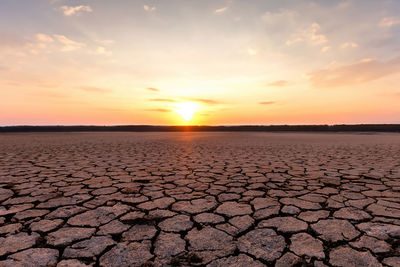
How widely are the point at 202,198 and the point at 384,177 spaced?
2.27 meters

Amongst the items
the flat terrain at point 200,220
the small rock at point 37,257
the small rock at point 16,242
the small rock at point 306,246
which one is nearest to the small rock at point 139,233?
the flat terrain at point 200,220

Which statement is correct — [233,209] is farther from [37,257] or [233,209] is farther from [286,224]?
[37,257]

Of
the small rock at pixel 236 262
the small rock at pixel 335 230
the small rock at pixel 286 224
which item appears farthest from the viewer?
the small rock at pixel 286 224

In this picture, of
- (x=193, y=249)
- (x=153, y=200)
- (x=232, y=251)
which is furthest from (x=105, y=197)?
(x=232, y=251)

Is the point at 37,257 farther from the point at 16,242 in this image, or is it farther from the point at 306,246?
the point at 306,246

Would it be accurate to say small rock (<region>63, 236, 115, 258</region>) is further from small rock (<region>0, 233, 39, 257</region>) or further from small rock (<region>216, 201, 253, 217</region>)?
small rock (<region>216, 201, 253, 217</region>)

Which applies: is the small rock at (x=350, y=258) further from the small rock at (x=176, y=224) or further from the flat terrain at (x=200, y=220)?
the small rock at (x=176, y=224)

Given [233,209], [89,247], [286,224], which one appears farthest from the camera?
[233,209]

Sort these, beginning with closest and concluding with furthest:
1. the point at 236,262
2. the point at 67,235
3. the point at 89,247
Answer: the point at 236,262
the point at 89,247
the point at 67,235

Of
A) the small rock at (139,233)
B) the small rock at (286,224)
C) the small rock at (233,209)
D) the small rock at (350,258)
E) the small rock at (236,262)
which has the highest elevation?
the small rock at (233,209)

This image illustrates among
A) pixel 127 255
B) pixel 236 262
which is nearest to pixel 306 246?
pixel 236 262

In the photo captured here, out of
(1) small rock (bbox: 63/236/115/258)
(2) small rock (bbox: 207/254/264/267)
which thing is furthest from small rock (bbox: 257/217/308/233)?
(1) small rock (bbox: 63/236/115/258)

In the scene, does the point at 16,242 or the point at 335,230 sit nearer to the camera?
the point at 16,242

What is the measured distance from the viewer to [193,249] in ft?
4.26
